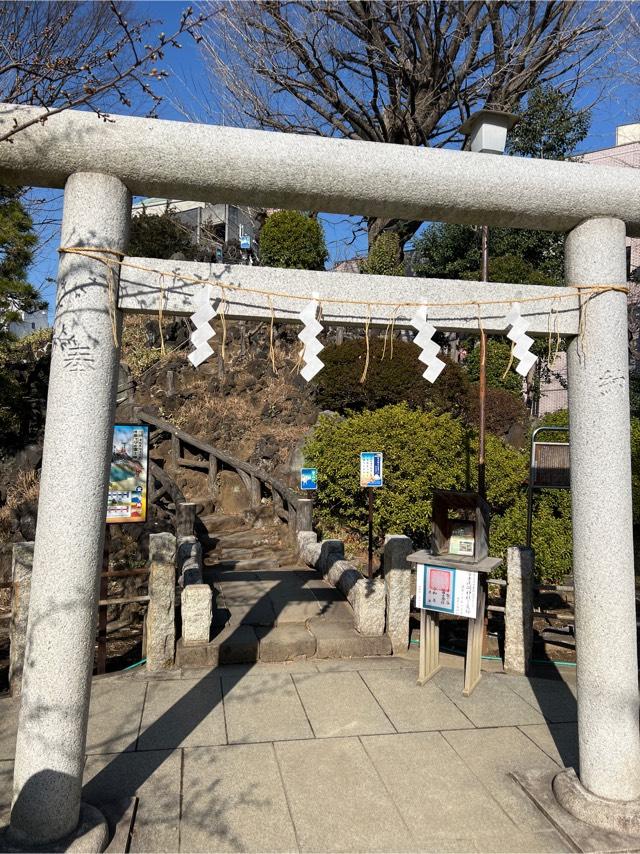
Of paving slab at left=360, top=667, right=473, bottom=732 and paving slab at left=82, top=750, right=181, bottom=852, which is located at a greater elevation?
paving slab at left=360, top=667, right=473, bottom=732

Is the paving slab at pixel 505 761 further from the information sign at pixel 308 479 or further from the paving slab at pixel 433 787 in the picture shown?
the information sign at pixel 308 479

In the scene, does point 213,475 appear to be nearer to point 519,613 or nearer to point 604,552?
point 519,613

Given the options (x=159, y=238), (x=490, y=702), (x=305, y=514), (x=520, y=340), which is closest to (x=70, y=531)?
(x=520, y=340)

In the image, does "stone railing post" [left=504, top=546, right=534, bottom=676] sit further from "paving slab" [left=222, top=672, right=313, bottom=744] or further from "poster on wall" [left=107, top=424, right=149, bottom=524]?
"poster on wall" [left=107, top=424, right=149, bottom=524]

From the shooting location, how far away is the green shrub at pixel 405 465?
1038 cm

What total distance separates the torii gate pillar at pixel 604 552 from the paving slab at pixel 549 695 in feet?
4.75

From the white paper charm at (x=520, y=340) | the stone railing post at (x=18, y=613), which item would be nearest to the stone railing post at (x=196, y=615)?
the stone railing post at (x=18, y=613)

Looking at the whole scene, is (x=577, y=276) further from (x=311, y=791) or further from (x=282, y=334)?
(x=282, y=334)

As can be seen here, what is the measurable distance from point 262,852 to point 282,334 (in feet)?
60.6

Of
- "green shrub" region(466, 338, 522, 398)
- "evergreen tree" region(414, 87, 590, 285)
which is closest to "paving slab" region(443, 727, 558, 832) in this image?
"green shrub" region(466, 338, 522, 398)

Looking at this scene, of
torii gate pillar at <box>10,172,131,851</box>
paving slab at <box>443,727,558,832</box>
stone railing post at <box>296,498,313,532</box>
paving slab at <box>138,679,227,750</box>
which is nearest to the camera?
torii gate pillar at <box>10,172,131,851</box>

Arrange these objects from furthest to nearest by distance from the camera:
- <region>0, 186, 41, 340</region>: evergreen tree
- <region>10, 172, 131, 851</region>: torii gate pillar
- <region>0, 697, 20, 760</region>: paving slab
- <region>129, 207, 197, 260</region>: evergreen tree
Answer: <region>129, 207, 197, 260</region>: evergreen tree, <region>0, 186, 41, 340</region>: evergreen tree, <region>0, 697, 20, 760</region>: paving slab, <region>10, 172, 131, 851</region>: torii gate pillar

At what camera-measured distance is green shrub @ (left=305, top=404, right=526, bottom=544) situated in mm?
10383

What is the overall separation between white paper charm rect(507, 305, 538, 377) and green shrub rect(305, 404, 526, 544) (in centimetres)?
683
